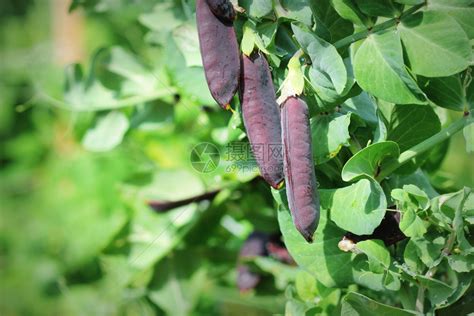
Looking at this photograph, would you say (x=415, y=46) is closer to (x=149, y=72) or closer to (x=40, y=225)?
(x=149, y=72)

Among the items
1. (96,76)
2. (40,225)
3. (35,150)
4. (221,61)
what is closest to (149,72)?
(96,76)

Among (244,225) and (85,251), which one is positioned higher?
(244,225)

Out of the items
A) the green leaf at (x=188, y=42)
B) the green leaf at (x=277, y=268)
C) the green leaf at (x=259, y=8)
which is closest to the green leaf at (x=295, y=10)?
the green leaf at (x=259, y=8)

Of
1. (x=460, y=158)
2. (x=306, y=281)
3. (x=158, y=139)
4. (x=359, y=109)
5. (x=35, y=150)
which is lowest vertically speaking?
(x=35, y=150)

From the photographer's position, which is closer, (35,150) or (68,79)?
(68,79)

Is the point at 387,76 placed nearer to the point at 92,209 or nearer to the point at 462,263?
the point at 462,263

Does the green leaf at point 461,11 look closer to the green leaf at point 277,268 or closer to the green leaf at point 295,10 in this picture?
the green leaf at point 295,10

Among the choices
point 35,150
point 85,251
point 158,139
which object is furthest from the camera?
point 35,150
